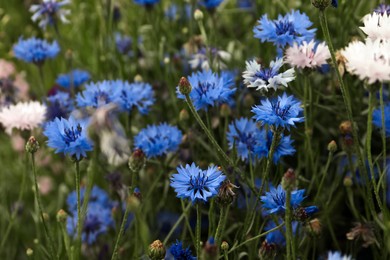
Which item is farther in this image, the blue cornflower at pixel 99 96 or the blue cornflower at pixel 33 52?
the blue cornflower at pixel 33 52

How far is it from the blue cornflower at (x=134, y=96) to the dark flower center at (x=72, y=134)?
0.22m

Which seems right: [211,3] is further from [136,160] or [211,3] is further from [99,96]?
[136,160]

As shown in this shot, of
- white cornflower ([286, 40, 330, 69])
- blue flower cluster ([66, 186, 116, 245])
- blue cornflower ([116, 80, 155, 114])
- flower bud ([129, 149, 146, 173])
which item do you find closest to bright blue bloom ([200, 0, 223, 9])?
blue cornflower ([116, 80, 155, 114])

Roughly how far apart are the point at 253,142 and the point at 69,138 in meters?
0.33

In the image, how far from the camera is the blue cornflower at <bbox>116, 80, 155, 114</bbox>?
1.21m

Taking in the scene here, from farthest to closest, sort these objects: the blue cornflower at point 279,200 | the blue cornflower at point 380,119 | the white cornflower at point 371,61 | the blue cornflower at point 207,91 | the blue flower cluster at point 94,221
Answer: the blue flower cluster at point 94,221 < the blue cornflower at point 380,119 < the blue cornflower at point 207,91 < the blue cornflower at point 279,200 < the white cornflower at point 371,61

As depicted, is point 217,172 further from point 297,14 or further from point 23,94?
point 23,94

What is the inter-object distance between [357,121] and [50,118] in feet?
2.00

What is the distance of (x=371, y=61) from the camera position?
832 millimetres

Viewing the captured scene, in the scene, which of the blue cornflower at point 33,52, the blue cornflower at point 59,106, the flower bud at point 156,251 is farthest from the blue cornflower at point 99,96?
the flower bud at point 156,251

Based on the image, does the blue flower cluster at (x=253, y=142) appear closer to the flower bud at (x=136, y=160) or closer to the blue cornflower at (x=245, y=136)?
the blue cornflower at (x=245, y=136)

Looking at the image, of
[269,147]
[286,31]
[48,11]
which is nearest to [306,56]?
[286,31]

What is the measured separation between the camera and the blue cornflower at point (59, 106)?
133 centimetres

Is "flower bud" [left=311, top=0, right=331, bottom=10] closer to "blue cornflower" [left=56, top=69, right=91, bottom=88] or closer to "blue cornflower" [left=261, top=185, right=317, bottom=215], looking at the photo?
"blue cornflower" [left=261, top=185, right=317, bottom=215]
